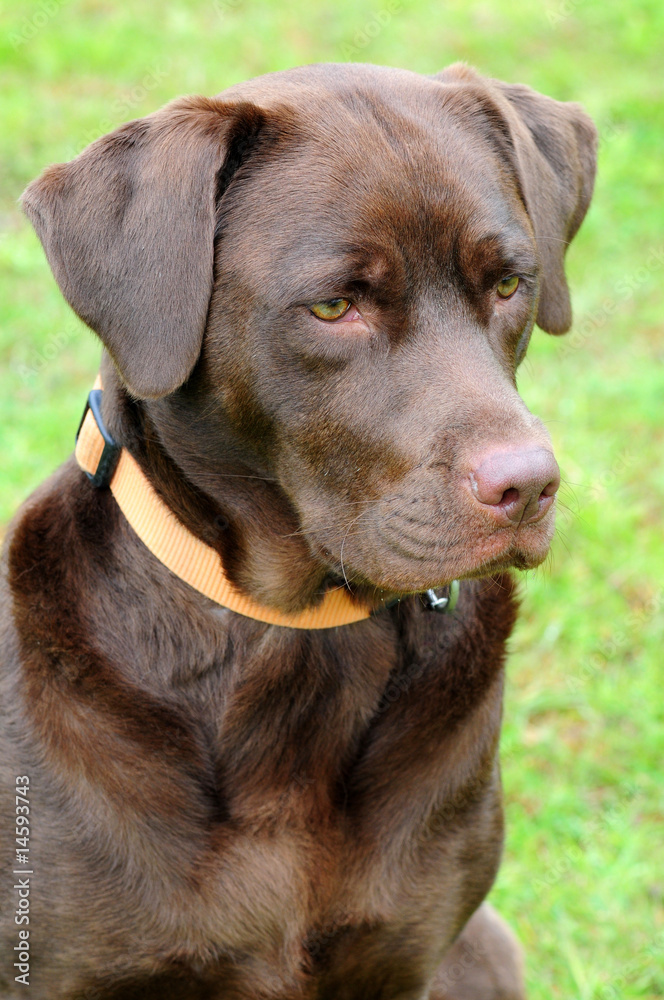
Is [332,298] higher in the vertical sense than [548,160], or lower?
higher

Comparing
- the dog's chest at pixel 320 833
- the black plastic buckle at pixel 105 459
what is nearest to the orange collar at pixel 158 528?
the black plastic buckle at pixel 105 459

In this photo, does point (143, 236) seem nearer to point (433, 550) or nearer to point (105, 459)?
point (105, 459)

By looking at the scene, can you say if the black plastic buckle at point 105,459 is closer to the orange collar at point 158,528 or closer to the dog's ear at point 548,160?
the orange collar at point 158,528

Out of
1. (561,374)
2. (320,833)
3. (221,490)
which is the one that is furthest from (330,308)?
(561,374)

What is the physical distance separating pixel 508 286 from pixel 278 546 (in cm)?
75

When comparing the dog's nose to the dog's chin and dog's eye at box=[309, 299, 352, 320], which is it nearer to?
the dog's chin

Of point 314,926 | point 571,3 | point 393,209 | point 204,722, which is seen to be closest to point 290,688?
point 204,722

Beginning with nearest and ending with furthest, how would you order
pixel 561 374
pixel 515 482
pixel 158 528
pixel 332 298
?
pixel 515 482
pixel 332 298
pixel 158 528
pixel 561 374

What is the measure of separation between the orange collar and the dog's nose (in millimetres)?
A: 615

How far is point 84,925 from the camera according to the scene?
2.52 m

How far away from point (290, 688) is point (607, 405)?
3.72 metres

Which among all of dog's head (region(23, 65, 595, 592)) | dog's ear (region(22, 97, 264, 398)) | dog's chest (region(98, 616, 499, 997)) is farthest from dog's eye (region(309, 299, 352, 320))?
dog's chest (region(98, 616, 499, 997))

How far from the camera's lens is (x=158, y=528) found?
261 cm

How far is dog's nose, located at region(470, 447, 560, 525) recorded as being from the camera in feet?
7.38
